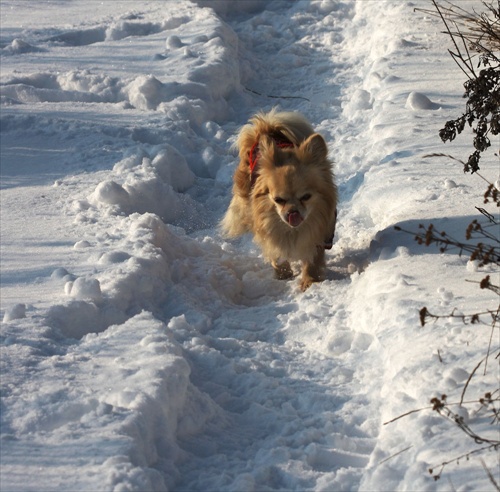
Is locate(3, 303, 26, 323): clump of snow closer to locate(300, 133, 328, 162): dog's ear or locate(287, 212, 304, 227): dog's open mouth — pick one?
locate(287, 212, 304, 227): dog's open mouth

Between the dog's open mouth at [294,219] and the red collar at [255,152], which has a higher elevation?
the red collar at [255,152]

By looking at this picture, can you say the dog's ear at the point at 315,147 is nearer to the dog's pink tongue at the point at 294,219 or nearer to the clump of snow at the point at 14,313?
the dog's pink tongue at the point at 294,219

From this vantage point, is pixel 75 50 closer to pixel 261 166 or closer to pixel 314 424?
pixel 261 166

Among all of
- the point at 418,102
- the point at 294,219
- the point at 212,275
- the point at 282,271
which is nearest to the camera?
the point at 294,219

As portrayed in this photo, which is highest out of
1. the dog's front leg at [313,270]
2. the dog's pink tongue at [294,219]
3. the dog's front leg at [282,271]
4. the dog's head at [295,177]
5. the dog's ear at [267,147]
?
the dog's ear at [267,147]

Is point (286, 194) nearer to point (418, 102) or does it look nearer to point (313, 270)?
point (313, 270)

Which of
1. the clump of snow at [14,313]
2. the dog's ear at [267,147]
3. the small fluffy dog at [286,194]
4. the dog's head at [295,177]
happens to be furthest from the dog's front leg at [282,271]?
the clump of snow at [14,313]

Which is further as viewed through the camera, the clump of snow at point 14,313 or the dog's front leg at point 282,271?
the dog's front leg at point 282,271

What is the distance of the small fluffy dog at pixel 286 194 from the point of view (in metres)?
5.04

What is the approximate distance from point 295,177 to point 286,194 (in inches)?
4.4

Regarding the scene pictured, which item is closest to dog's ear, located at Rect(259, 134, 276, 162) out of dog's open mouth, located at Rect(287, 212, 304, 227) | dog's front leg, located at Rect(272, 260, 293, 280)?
dog's open mouth, located at Rect(287, 212, 304, 227)

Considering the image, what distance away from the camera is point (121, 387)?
3430 mm

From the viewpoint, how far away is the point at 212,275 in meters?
5.21

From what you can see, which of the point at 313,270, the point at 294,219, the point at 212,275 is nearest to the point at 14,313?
the point at 212,275
